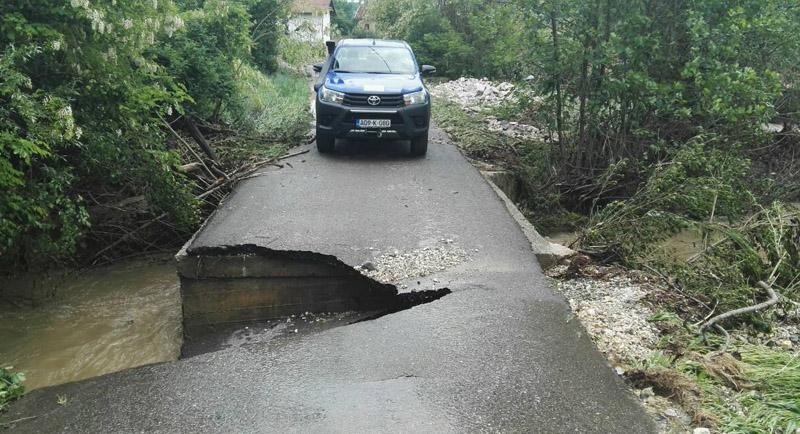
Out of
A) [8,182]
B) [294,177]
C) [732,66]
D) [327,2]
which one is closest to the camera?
[8,182]

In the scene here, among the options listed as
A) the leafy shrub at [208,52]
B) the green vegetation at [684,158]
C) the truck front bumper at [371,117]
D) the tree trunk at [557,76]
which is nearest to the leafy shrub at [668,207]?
the green vegetation at [684,158]

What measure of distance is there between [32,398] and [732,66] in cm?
926

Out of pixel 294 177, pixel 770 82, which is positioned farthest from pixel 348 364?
pixel 770 82

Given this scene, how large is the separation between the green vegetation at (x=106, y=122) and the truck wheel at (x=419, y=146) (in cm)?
275

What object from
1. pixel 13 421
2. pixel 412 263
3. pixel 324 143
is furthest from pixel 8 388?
pixel 324 143

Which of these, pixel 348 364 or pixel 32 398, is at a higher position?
pixel 348 364

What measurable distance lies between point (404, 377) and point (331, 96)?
677cm

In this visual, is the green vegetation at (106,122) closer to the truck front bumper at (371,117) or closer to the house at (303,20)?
the truck front bumper at (371,117)

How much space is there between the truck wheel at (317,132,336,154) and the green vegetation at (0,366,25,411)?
669 centimetres

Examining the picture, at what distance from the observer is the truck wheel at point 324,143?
425 inches

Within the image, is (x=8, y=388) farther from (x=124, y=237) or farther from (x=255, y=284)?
(x=124, y=237)

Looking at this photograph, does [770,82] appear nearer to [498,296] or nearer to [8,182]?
[498,296]

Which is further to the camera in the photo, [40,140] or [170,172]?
[170,172]

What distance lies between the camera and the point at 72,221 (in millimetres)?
6742
